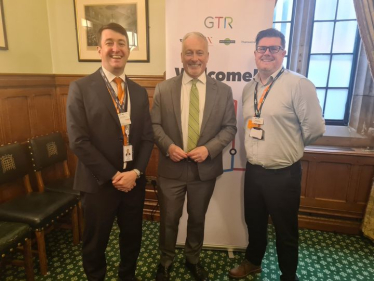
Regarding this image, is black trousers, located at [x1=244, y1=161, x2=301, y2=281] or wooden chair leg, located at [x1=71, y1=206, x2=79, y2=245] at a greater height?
black trousers, located at [x1=244, y1=161, x2=301, y2=281]

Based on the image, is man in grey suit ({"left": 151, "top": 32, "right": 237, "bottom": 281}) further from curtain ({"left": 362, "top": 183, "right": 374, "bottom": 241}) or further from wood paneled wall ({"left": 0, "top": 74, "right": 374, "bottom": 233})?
curtain ({"left": 362, "top": 183, "right": 374, "bottom": 241})

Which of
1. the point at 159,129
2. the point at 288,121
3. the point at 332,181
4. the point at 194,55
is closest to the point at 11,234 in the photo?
the point at 159,129

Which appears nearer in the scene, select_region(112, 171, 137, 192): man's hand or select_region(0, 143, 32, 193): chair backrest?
select_region(112, 171, 137, 192): man's hand

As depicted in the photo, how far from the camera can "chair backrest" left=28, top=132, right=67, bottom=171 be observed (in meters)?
2.49

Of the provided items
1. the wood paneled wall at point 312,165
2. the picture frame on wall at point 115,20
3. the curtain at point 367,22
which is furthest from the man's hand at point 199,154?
the curtain at point 367,22

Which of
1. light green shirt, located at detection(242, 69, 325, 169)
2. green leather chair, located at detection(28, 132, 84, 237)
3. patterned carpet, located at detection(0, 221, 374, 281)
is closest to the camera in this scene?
light green shirt, located at detection(242, 69, 325, 169)

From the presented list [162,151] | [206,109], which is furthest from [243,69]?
[162,151]

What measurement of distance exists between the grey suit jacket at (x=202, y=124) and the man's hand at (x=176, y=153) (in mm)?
33

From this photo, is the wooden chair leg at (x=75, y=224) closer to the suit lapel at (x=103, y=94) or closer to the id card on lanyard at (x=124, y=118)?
the id card on lanyard at (x=124, y=118)

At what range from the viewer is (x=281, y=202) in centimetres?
178

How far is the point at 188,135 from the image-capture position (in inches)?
73.0

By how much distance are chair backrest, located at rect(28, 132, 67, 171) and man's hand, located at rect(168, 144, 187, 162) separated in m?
1.48

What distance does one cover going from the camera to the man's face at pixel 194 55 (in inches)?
69.4

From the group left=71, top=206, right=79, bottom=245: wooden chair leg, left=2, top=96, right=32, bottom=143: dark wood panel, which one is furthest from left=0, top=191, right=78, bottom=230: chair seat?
left=2, top=96, right=32, bottom=143: dark wood panel
